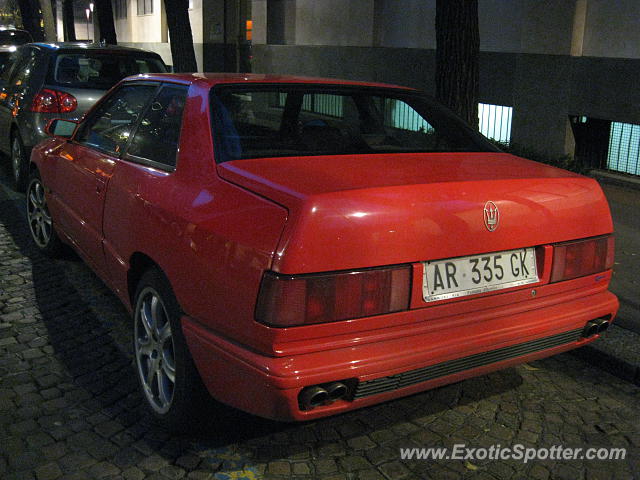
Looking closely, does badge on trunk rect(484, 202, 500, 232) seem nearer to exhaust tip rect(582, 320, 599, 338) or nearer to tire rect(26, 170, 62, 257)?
exhaust tip rect(582, 320, 599, 338)

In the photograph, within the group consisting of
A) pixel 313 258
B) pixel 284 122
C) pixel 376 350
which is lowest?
pixel 376 350

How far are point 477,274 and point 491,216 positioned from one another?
0.23 metres

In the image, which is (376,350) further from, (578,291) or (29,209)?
(29,209)

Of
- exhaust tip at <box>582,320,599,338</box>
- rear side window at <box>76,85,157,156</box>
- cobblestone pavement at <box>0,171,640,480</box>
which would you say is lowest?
cobblestone pavement at <box>0,171,640,480</box>

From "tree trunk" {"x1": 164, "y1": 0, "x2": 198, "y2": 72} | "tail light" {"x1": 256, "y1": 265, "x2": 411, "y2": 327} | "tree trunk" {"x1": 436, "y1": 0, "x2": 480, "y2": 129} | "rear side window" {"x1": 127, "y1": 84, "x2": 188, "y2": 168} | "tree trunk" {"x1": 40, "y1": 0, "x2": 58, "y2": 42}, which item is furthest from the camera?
"tree trunk" {"x1": 40, "y1": 0, "x2": 58, "y2": 42}

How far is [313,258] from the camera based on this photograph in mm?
2555

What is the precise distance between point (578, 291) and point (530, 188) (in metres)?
0.55

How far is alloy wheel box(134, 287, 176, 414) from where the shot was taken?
3.23m

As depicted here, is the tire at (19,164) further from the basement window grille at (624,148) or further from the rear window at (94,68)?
the basement window grille at (624,148)

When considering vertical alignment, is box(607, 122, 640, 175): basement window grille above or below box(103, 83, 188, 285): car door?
below

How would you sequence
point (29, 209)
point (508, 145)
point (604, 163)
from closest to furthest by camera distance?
point (29, 209), point (604, 163), point (508, 145)

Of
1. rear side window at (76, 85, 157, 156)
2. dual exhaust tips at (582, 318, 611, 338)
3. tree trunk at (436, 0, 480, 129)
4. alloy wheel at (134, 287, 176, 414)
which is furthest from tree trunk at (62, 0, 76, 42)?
dual exhaust tips at (582, 318, 611, 338)

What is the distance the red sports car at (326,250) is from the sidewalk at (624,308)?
29.7 inches

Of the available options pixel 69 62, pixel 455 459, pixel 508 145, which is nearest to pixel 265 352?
pixel 455 459
